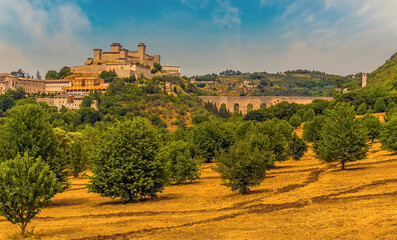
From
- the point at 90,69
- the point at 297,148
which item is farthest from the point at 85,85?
the point at 297,148

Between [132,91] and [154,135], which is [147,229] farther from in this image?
[132,91]

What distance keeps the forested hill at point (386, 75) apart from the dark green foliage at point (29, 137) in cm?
11395

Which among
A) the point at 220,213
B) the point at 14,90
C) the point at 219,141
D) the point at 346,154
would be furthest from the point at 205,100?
the point at 220,213

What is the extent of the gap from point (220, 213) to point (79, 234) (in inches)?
291

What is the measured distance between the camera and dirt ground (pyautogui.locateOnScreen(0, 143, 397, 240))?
19.2 metres

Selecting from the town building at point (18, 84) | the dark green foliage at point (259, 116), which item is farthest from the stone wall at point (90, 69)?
the dark green foliage at point (259, 116)

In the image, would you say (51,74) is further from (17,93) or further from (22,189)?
(22,189)

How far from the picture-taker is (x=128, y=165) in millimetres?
29922

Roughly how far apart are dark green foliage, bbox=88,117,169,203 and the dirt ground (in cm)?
109

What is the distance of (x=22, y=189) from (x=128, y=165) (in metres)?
9.32

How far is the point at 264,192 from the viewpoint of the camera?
31281 millimetres

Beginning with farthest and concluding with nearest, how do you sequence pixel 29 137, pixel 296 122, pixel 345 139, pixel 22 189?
pixel 296 122 < pixel 345 139 < pixel 29 137 < pixel 22 189

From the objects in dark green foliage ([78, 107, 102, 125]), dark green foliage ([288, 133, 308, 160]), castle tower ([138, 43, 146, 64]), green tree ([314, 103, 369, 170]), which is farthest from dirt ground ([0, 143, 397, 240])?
castle tower ([138, 43, 146, 64])

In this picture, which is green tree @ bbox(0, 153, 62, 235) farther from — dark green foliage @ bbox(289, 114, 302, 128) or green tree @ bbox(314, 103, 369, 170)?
dark green foliage @ bbox(289, 114, 302, 128)
